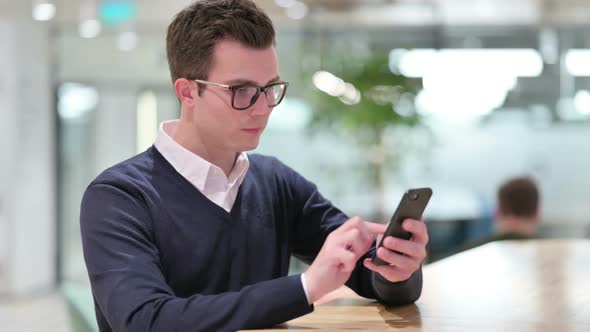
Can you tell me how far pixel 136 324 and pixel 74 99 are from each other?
20.0 ft

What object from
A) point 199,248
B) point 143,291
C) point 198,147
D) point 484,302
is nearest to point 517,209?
point 484,302

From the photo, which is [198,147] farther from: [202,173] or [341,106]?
[341,106]

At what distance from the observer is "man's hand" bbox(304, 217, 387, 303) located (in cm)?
151

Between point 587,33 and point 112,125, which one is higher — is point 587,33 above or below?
above

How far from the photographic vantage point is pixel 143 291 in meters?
1.57

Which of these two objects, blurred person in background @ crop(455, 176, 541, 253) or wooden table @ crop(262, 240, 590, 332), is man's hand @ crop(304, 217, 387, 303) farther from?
blurred person in background @ crop(455, 176, 541, 253)

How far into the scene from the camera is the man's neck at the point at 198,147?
1.92 m

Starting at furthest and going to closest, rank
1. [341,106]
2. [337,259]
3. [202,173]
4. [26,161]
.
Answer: [341,106] < [26,161] < [202,173] < [337,259]

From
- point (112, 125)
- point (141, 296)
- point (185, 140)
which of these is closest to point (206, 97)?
point (185, 140)

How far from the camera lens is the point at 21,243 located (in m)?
7.30

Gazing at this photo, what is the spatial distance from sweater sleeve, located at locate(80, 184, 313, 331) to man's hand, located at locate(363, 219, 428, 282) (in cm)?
18

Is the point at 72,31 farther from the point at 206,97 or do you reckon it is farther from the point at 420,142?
the point at 206,97

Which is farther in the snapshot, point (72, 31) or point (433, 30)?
point (433, 30)

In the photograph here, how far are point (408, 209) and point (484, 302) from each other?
0.36 meters
